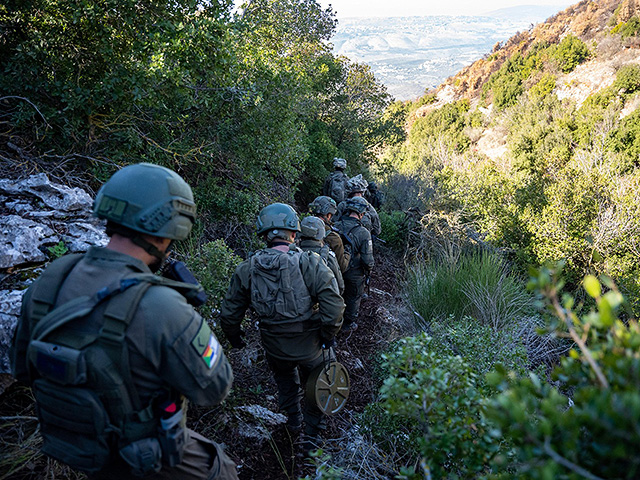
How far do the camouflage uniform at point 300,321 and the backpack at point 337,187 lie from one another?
493 cm

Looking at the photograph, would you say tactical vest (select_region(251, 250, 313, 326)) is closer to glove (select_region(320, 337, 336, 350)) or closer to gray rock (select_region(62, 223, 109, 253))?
glove (select_region(320, 337, 336, 350))

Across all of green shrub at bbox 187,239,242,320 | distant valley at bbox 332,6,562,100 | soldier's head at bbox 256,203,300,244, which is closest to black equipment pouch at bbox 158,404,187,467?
soldier's head at bbox 256,203,300,244

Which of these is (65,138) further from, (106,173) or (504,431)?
(504,431)

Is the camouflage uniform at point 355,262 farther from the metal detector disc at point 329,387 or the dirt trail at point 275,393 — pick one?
the metal detector disc at point 329,387

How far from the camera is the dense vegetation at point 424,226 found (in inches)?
41.3

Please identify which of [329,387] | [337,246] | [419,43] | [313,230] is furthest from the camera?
[419,43]

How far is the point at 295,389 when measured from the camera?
339cm

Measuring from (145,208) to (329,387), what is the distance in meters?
2.24

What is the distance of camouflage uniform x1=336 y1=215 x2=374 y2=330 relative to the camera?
548 cm

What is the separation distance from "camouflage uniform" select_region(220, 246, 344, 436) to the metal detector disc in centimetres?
8

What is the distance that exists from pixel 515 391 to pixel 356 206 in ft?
15.6

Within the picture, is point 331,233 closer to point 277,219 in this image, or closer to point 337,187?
point 277,219

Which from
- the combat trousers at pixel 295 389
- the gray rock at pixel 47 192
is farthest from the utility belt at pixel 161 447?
the gray rock at pixel 47 192

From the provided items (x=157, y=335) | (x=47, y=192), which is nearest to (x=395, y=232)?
(x=47, y=192)
